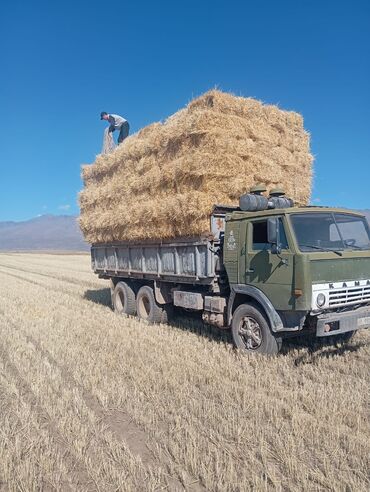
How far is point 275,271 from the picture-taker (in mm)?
6172

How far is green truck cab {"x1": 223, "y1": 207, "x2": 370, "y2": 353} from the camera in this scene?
5797 mm

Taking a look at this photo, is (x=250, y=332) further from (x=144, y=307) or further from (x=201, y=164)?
(x=144, y=307)

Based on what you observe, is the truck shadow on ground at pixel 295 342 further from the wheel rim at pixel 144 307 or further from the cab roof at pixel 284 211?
the cab roof at pixel 284 211

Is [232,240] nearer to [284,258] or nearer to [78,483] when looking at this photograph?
[284,258]

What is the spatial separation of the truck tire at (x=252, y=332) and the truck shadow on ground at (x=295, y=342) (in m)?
0.44

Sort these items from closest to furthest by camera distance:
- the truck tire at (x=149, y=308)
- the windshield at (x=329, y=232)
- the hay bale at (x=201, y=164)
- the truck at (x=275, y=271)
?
1. the truck at (x=275, y=271)
2. the windshield at (x=329, y=232)
3. the hay bale at (x=201, y=164)
4. the truck tire at (x=149, y=308)

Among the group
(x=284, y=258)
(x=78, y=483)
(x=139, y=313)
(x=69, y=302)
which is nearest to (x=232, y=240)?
(x=284, y=258)

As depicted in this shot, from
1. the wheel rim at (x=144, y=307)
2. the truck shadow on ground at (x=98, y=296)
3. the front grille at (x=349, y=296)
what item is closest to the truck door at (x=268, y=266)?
the front grille at (x=349, y=296)

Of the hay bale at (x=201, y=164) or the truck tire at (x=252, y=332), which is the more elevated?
the hay bale at (x=201, y=164)

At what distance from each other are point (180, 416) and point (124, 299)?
6505 mm

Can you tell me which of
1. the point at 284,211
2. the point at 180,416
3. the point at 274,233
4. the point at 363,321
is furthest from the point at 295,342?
the point at 180,416

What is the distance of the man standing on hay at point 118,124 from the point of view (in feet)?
40.0

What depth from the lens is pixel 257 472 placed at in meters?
3.34

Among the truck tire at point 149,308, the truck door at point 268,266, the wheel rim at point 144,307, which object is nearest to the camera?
the truck door at point 268,266
